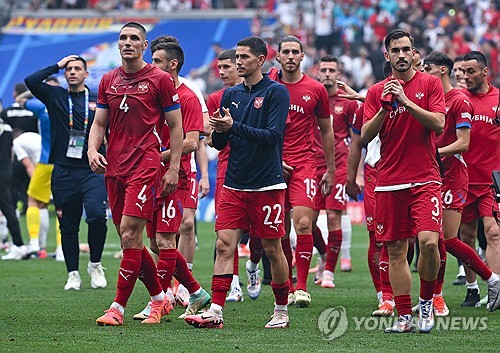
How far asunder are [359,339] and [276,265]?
117 centimetres

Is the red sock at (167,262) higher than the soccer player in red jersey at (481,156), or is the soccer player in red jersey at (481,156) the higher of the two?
the soccer player in red jersey at (481,156)

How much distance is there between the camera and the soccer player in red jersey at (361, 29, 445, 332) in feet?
29.6

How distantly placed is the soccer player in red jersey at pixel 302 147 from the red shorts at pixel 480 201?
58.2 inches

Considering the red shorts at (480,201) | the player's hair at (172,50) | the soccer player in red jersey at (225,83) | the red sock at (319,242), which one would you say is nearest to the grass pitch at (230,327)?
the soccer player in red jersey at (225,83)

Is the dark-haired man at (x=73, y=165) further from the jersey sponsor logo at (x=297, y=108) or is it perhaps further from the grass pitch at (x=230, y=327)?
the jersey sponsor logo at (x=297, y=108)

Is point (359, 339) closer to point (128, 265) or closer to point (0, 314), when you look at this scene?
point (128, 265)

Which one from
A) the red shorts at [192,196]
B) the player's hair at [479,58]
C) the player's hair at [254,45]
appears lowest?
the red shorts at [192,196]

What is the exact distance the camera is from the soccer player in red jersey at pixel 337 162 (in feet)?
44.2

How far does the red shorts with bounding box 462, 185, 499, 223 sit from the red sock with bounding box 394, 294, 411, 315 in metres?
2.75

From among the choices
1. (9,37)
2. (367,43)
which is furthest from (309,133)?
(9,37)

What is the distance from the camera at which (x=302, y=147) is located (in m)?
11.6

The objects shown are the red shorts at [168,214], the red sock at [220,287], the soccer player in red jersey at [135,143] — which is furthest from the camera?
the red shorts at [168,214]

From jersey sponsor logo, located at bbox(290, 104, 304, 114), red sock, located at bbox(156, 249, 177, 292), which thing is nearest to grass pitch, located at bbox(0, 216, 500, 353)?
red sock, located at bbox(156, 249, 177, 292)

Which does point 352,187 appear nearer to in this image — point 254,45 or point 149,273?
point 254,45
